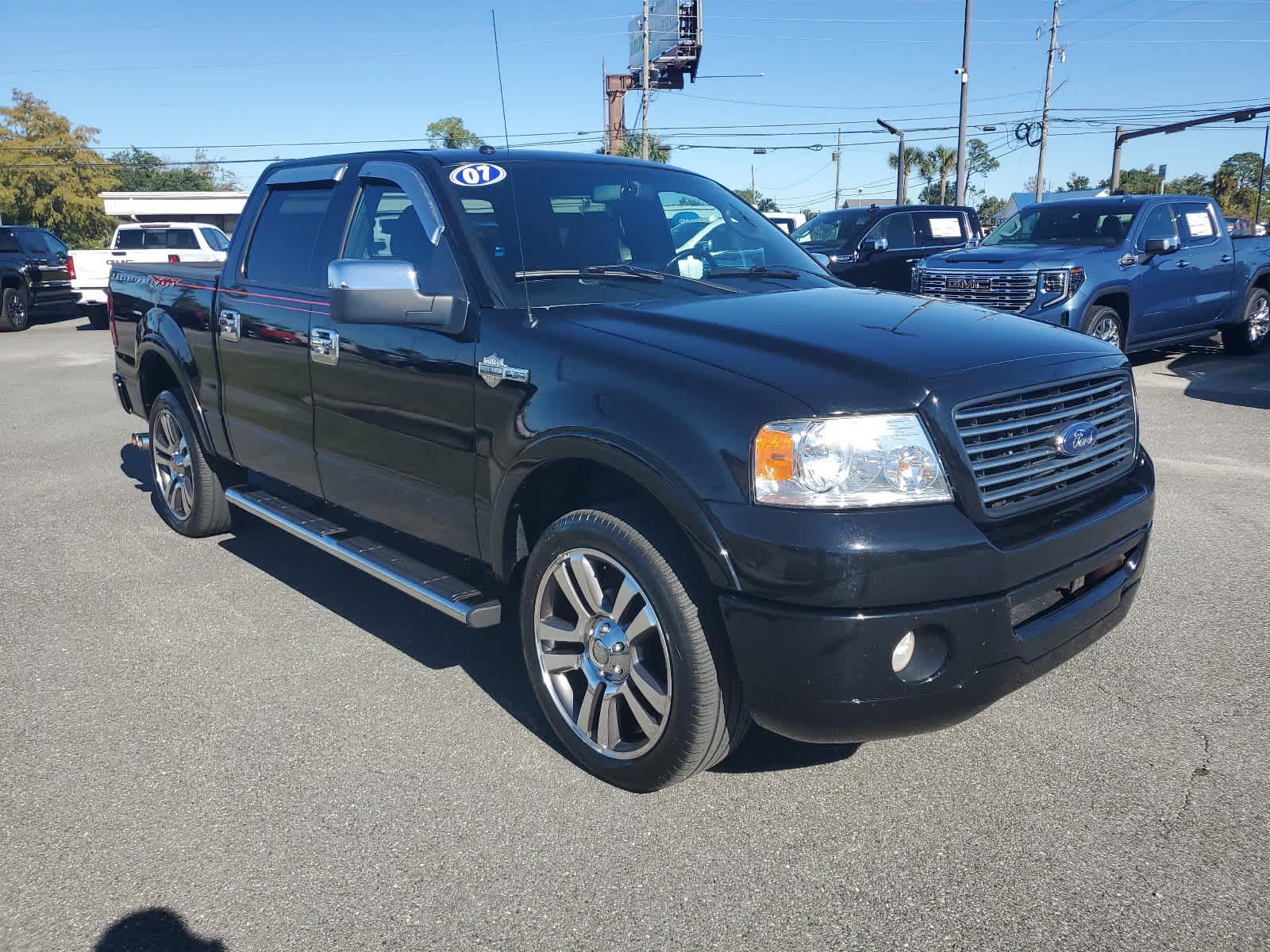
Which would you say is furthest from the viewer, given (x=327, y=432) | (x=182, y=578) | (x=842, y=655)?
(x=182, y=578)

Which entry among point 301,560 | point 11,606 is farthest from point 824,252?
point 11,606

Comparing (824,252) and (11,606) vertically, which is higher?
(824,252)

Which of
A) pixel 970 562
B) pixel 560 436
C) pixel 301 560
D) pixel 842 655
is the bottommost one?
pixel 301 560

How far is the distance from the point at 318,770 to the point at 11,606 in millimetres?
2479

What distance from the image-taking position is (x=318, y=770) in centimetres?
324

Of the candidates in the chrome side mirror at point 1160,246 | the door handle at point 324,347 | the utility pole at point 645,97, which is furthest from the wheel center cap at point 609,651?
the utility pole at point 645,97

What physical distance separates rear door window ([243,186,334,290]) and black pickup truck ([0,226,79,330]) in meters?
17.0

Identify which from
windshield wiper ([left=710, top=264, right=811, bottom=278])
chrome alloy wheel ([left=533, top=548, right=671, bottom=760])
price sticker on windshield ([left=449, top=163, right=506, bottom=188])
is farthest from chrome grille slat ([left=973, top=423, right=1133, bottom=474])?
price sticker on windshield ([left=449, top=163, right=506, bottom=188])

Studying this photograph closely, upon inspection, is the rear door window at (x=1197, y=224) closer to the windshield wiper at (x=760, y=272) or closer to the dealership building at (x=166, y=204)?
the windshield wiper at (x=760, y=272)

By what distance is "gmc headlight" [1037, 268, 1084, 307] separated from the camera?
9.82m

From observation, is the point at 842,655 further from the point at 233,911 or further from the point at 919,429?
the point at 233,911

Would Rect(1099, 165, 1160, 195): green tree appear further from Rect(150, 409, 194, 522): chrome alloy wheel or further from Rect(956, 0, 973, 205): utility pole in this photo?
Rect(150, 409, 194, 522): chrome alloy wheel

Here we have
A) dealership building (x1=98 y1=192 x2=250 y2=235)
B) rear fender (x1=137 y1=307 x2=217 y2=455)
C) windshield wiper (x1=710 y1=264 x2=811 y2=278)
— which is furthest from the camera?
dealership building (x1=98 y1=192 x2=250 y2=235)

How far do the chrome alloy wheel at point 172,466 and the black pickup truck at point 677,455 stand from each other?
138 cm
